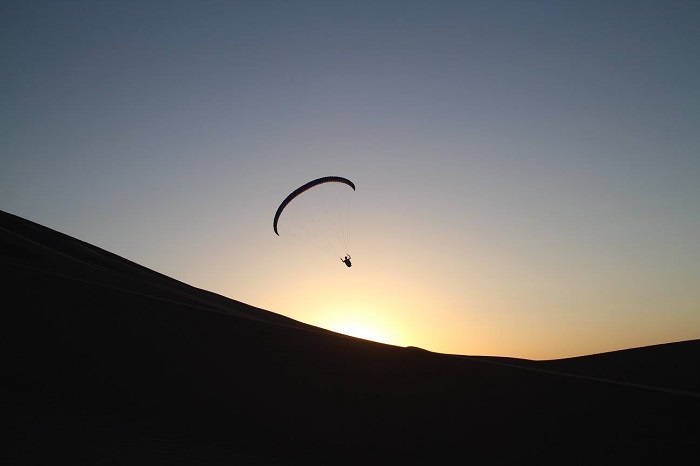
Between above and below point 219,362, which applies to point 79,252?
above

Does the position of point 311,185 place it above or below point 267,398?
above

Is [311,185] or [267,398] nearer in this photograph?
[267,398]

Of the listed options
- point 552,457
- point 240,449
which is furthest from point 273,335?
point 552,457

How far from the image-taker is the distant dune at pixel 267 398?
4984mm

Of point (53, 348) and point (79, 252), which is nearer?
point (53, 348)

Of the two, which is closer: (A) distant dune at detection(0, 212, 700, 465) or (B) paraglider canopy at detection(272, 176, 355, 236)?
(A) distant dune at detection(0, 212, 700, 465)

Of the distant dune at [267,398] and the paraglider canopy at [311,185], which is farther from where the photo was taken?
the paraglider canopy at [311,185]

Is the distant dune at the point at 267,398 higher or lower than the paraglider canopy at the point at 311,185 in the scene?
lower

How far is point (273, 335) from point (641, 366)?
21.9ft

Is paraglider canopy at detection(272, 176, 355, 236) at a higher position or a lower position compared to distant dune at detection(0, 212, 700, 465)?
higher

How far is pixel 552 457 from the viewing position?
4969 mm

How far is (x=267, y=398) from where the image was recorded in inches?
241

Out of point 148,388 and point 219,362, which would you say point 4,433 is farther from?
point 219,362

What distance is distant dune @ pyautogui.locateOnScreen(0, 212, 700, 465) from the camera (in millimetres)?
4984
